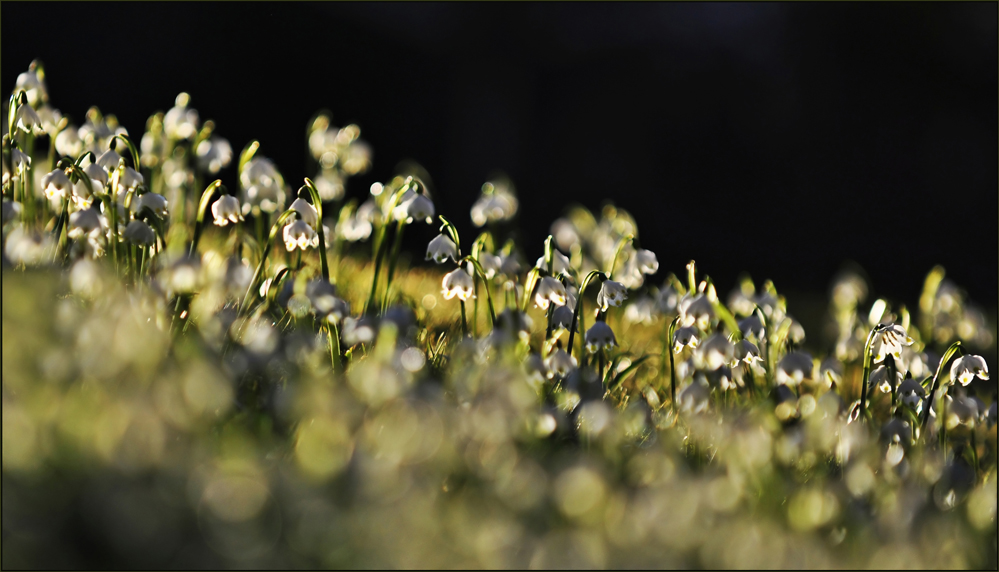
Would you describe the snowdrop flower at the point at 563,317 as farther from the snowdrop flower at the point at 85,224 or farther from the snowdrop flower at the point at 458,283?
the snowdrop flower at the point at 85,224

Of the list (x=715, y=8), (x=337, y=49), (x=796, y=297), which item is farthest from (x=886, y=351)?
(x=715, y=8)

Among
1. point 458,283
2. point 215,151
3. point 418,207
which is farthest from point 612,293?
point 215,151

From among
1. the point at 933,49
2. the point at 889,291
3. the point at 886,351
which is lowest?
the point at 886,351

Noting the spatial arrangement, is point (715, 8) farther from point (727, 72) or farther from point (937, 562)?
point (937, 562)

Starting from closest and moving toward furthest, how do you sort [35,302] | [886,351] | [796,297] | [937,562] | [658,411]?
[937,562] < [35,302] < [886,351] < [658,411] < [796,297]

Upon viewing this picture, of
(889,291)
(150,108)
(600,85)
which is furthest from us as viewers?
(600,85)

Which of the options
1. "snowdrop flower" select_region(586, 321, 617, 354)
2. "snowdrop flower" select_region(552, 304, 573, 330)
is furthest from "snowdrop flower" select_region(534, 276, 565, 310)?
"snowdrop flower" select_region(586, 321, 617, 354)
